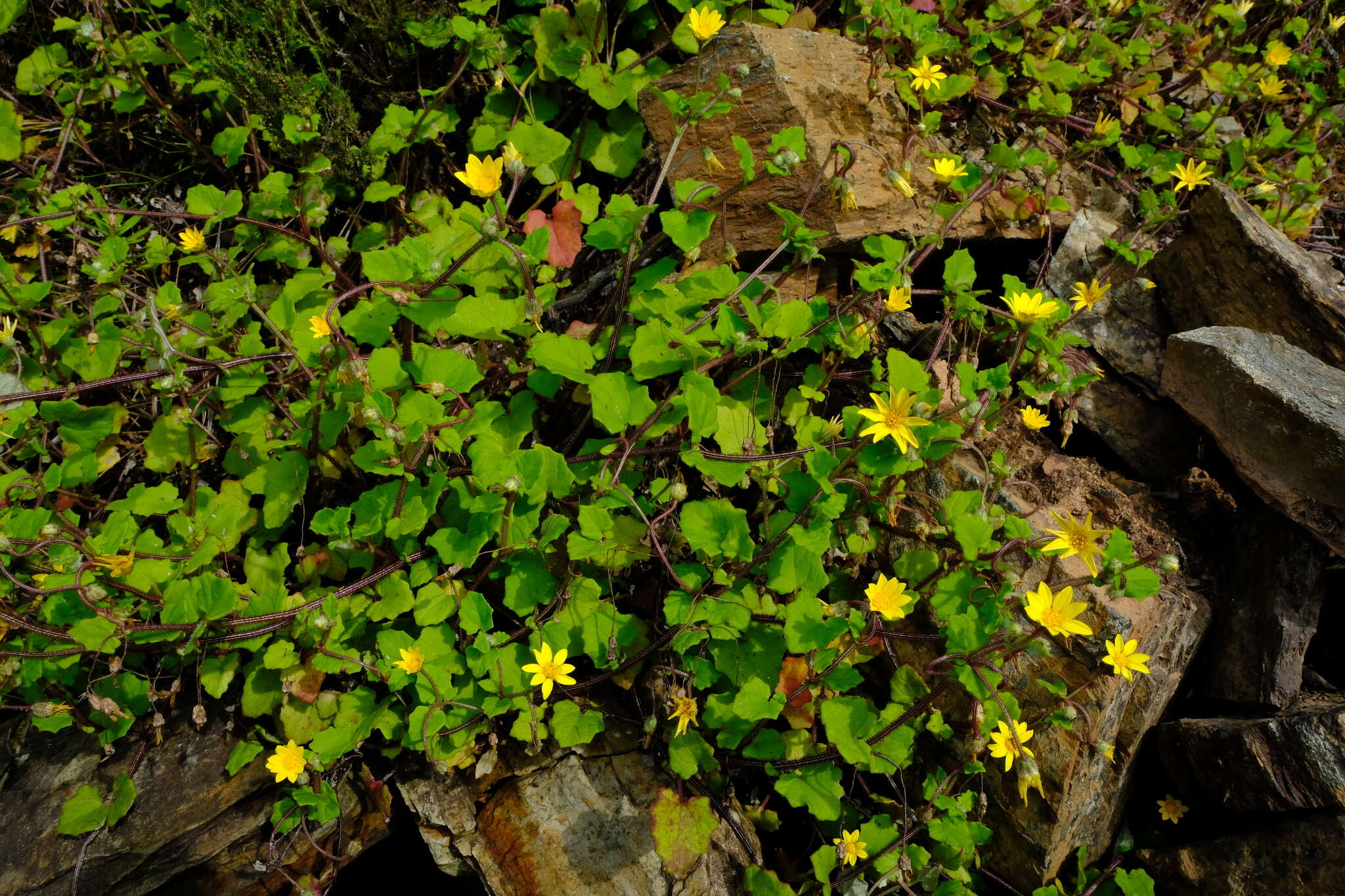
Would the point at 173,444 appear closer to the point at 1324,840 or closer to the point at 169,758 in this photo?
the point at 169,758

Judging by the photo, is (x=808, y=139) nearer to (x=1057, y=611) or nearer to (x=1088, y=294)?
(x=1088, y=294)

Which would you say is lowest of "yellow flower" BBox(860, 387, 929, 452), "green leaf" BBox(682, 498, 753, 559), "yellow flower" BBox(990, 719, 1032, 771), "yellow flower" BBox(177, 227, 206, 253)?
"yellow flower" BBox(990, 719, 1032, 771)

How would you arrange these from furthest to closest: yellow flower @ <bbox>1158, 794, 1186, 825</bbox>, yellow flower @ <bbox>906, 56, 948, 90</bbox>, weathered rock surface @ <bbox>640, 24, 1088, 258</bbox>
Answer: yellow flower @ <bbox>906, 56, 948, 90</bbox> < weathered rock surface @ <bbox>640, 24, 1088, 258</bbox> < yellow flower @ <bbox>1158, 794, 1186, 825</bbox>

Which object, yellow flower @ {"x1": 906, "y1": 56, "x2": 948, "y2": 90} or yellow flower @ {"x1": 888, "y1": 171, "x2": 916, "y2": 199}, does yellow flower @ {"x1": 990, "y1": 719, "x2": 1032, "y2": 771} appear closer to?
yellow flower @ {"x1": 888, "y1": 171, "x2": 916, "y2": 199}

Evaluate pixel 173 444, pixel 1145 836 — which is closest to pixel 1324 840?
pixel 1145 836

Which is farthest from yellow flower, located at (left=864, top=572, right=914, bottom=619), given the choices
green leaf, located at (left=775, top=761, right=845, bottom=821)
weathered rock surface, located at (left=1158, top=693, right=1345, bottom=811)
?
weathered rock surface, located at (left=1158, top=693, right=1345, bottom=811)

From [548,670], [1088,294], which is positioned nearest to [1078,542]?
[1088,294]

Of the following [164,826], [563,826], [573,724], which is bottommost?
[164,826]
